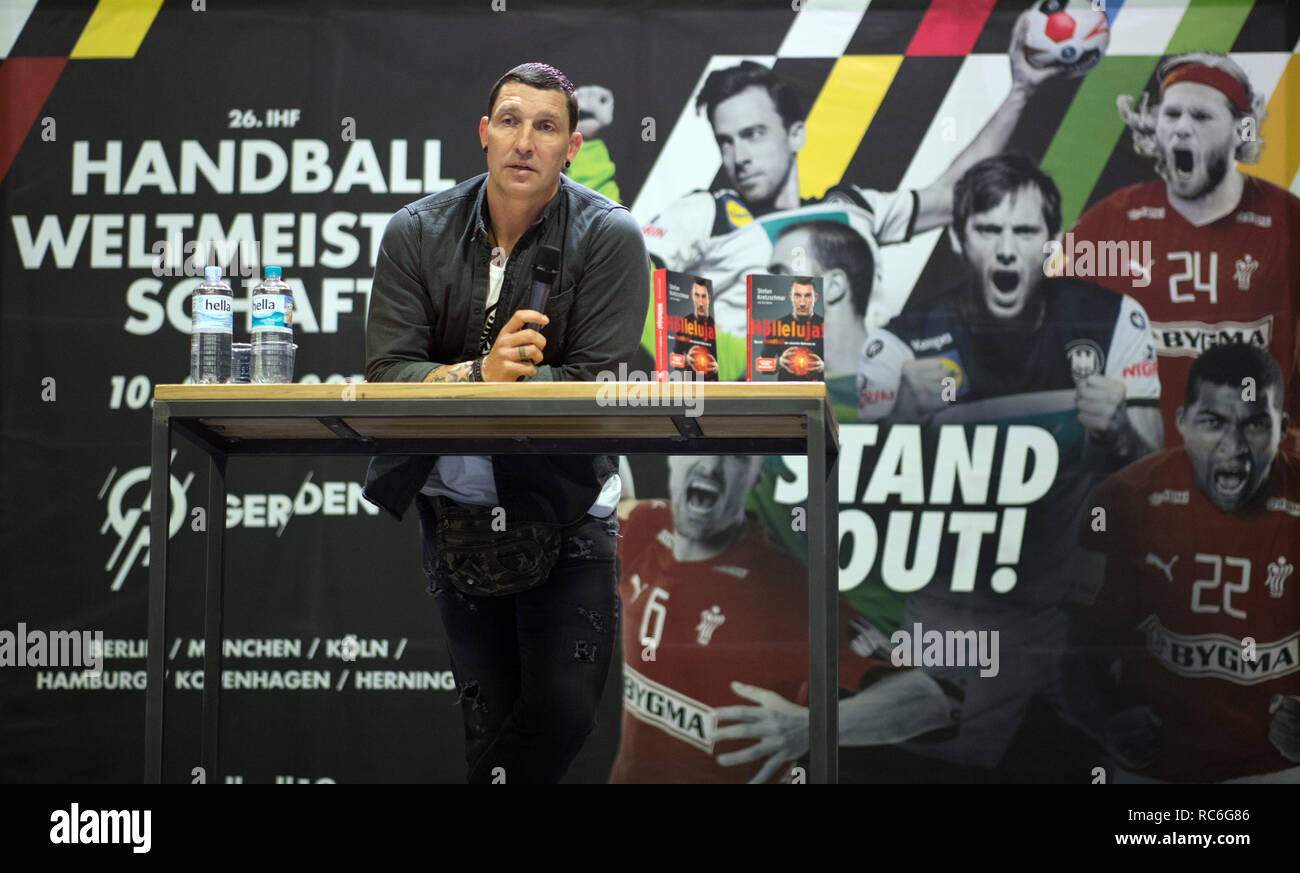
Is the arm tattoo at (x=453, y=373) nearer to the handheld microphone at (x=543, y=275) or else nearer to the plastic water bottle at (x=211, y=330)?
the handheld microphone at (x=543, y=275)

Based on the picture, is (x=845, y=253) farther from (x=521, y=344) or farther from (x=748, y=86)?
(x=521, y=344)

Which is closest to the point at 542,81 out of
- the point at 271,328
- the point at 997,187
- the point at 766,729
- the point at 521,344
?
the point at 521,344

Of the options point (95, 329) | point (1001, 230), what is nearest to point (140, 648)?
point (95, 329)

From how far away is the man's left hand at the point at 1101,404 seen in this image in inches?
165

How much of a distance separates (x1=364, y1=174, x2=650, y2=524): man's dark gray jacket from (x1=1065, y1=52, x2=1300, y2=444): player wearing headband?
2.23m

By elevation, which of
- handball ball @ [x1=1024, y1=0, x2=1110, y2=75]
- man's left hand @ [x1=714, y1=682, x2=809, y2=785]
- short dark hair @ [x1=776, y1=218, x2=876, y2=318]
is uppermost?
handball ball @ [x1=1024, y1=0, x2=1110, y2=75]

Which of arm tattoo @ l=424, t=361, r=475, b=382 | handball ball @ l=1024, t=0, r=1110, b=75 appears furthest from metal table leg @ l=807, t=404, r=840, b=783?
handball ball @ l=1024, t=0, r=1110, b=75

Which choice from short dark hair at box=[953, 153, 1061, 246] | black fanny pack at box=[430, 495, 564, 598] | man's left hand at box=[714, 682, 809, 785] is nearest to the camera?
black fanny pack at box=[430, 495, 564, 598]

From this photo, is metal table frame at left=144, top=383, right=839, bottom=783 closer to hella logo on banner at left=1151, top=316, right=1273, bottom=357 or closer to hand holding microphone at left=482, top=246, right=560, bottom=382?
hand holding microphone at left=482, top=246, right=560, bottom=382

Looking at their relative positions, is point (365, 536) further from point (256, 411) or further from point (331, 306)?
point (256, 411)

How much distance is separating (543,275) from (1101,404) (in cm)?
246

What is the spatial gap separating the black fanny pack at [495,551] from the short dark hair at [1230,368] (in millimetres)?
2582

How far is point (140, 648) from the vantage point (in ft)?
13.9

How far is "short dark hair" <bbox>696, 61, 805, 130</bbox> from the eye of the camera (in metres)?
4.32
